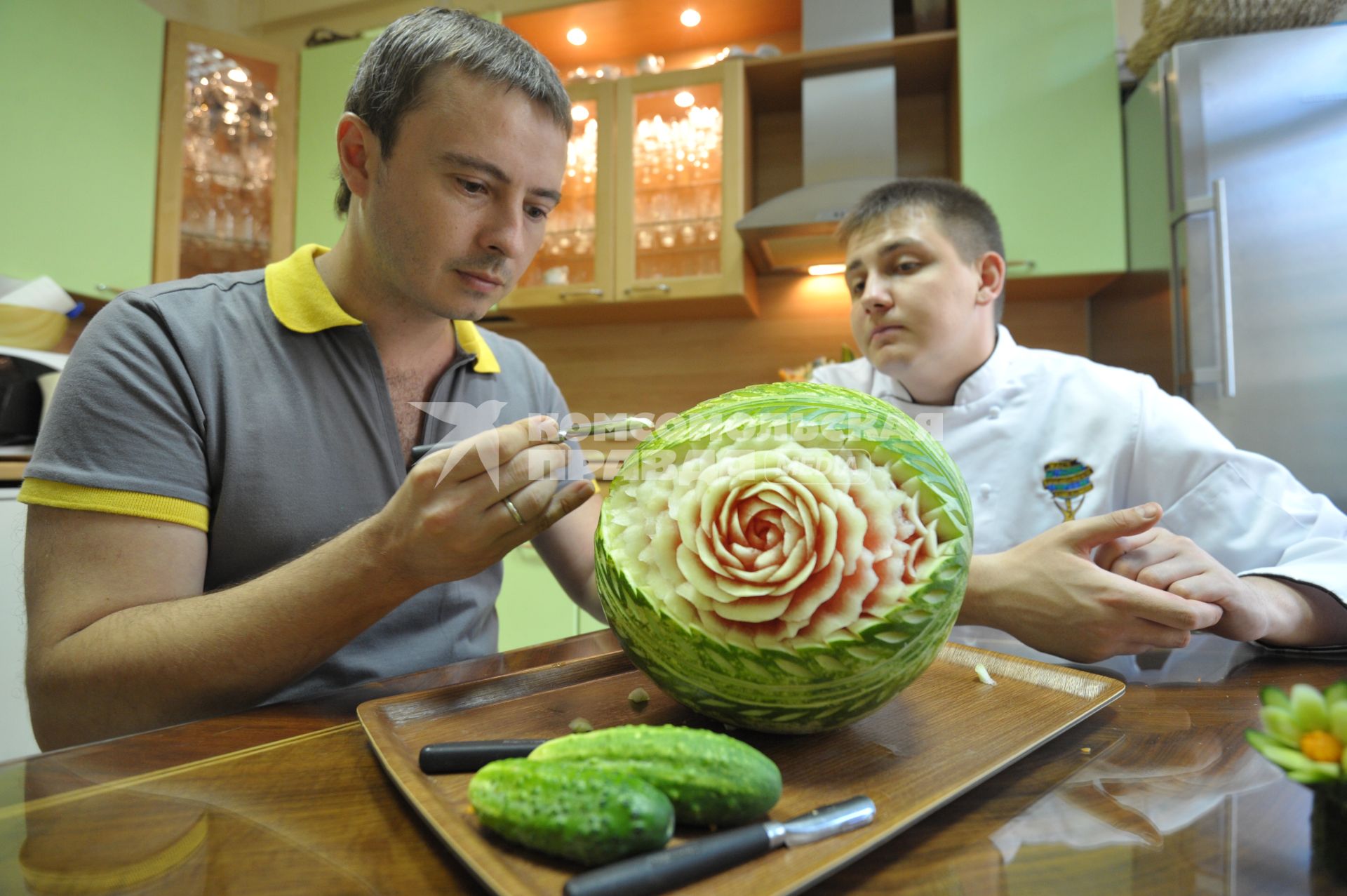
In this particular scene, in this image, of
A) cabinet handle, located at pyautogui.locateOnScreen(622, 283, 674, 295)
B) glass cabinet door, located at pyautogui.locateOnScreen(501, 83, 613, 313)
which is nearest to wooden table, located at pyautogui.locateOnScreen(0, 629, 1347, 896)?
cabinet handle, located at pyautogui.locateOnScreen(622, 283, 674, 295)

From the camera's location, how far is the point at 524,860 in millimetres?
400

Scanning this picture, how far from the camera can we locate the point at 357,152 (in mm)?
1201

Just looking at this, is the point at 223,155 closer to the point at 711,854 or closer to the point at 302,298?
the point at 302,298

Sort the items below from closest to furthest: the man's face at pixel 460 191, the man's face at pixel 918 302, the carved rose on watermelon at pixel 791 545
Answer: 1. the carved rose on watermelon at pixel 791 545
2. the man's face at pixel 460 191
3. the man's face at pixel 918 302

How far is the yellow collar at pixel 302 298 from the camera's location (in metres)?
1.14

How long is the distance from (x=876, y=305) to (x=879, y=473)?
1.16 meters

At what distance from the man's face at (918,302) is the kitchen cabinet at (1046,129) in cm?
122

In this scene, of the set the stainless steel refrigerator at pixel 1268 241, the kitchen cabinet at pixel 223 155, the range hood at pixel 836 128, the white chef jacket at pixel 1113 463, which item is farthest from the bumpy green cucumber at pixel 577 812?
the kitchen cabinet at pixel 223 155

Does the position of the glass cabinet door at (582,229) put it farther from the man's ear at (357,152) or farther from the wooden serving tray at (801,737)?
the wooden serving tray at (801,737)

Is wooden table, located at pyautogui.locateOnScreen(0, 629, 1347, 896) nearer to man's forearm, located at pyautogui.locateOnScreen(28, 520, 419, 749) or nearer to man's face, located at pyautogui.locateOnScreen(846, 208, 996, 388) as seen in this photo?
man's forearm, located at pyautogui.locateOnScreen(28, 520, 419, 749)

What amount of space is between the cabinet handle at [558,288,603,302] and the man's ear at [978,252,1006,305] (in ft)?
5.71

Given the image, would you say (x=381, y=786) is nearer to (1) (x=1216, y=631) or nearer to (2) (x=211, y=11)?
(1) (x=1216, y=631)

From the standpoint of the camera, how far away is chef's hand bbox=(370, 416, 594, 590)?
733 millimetres

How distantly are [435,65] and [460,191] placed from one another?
18 cm
